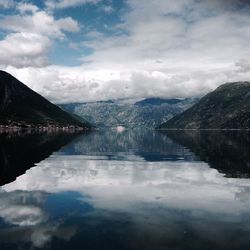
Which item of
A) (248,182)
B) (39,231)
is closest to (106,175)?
(248,182)

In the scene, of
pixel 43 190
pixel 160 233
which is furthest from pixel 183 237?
pixel 43 190

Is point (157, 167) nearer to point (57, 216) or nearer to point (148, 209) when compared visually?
point (148, 209)

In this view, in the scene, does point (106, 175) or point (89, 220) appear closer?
point (89, 220)

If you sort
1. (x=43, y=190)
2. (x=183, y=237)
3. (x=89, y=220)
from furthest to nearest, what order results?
(x=43, y=190)
(x=89, y=220)
(x=183, y=237)

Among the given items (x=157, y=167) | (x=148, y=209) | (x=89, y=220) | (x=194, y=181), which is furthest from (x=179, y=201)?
(x=157, y=167)

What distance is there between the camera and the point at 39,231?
32.2 meters

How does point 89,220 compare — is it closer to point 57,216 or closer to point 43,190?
point 57,216

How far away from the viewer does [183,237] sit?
30.7 m

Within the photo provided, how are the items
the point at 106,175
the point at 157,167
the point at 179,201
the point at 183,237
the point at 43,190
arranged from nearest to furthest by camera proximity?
the point at 183,237, the point at 179,201, the point at 43,190, the point at 106,175, the point at 157,167

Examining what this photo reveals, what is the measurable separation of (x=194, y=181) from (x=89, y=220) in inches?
1218

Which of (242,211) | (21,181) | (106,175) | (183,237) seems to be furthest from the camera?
(106,175)

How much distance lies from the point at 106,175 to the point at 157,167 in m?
16.8

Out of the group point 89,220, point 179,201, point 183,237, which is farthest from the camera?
point 179,201

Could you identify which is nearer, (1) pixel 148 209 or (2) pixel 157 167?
(1) pixel 148 209
